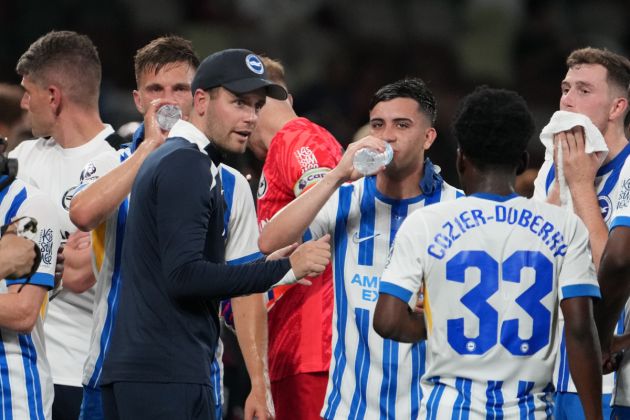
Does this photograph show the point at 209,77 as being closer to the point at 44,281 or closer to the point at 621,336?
the point at 44,281

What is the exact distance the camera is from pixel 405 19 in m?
12.3

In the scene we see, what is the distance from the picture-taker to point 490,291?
3.56m

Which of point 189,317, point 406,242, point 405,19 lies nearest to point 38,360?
point 189,317

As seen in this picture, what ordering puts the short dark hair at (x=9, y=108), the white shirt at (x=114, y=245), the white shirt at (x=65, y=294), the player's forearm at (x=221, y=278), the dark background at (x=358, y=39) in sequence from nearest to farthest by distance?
the player's forearm at (x=221, y=278) → the white shirt at (x=114, y=245) → the white shirt at (x=65, y=294) → the short dark hair at (x=9, y=108) → the dark background at (x=358, y=39)

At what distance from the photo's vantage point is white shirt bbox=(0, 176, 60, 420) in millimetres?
4277

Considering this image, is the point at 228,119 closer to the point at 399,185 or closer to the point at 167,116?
the point at 167,116

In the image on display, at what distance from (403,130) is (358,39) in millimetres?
7429

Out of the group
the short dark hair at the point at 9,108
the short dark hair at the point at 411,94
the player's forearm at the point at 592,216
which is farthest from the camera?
the short dark hair at the point at 9,108

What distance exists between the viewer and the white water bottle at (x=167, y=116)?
4.75m

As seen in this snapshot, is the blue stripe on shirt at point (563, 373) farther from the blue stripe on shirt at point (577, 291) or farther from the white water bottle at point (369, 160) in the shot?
the blue stripe on shirt at point (577, 291)

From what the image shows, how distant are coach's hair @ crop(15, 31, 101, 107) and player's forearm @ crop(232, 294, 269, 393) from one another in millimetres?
1380

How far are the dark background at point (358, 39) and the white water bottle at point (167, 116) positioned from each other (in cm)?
527

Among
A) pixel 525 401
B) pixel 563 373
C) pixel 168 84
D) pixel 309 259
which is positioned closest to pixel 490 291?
pixel 525 401

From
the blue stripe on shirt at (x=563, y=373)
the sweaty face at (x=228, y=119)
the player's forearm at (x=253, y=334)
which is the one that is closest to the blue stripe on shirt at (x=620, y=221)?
the blue stripe on shirt at (x=563, y=373)
